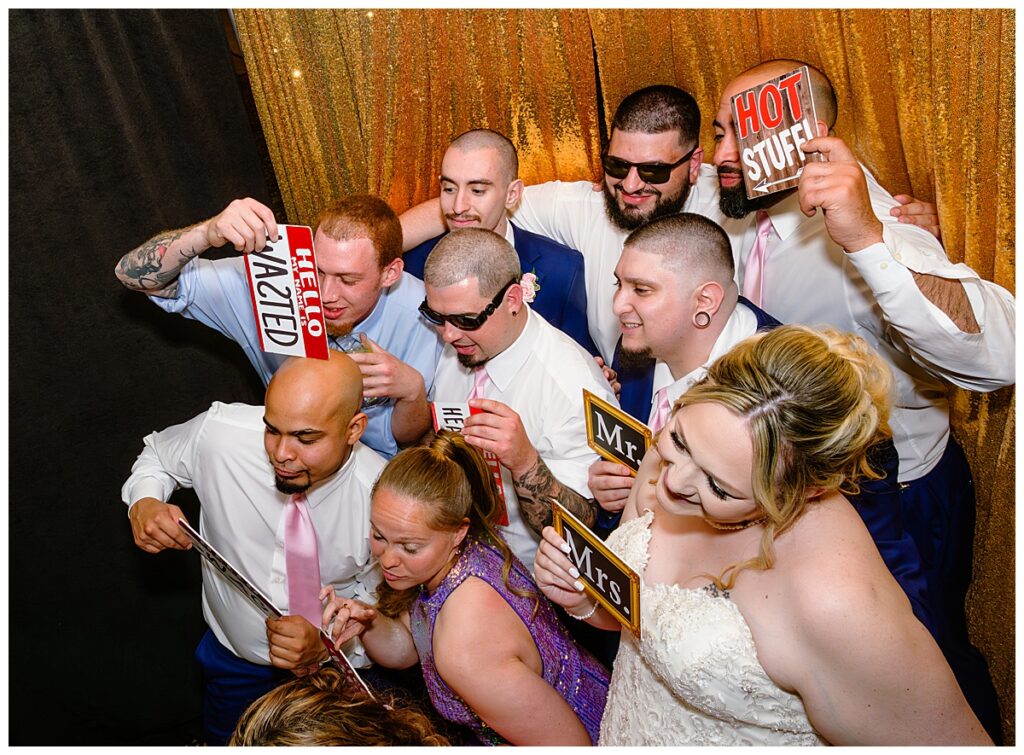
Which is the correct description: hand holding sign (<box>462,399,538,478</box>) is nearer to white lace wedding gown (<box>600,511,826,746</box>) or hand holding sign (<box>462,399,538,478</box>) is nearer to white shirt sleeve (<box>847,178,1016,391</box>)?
white lace wedding gown (<box>600,511,826,746</box>)

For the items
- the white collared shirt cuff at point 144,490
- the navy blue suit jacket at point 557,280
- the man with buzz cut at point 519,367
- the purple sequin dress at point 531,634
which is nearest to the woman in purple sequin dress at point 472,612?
the purple sequin dress at point 531,634

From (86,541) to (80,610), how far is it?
271 mm

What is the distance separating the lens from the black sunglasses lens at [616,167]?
9.41ft

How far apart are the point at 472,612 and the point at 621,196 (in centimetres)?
152

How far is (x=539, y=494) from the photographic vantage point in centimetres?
242

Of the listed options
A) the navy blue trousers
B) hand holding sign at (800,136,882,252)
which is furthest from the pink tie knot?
the navy blue trousers

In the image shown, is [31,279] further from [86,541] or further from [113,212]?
[86,541]

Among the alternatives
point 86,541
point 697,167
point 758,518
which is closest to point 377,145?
point 697,167

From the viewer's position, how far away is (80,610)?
321 centimetres

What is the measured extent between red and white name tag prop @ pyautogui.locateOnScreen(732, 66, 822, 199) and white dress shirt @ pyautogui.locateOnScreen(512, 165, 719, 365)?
60cm

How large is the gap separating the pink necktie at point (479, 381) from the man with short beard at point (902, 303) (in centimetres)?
86

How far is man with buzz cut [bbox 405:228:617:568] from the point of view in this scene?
2.49m

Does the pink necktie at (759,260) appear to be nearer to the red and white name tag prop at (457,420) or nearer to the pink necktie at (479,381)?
the pink necktie at (479,381)

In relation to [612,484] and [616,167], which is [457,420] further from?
[616,167]
